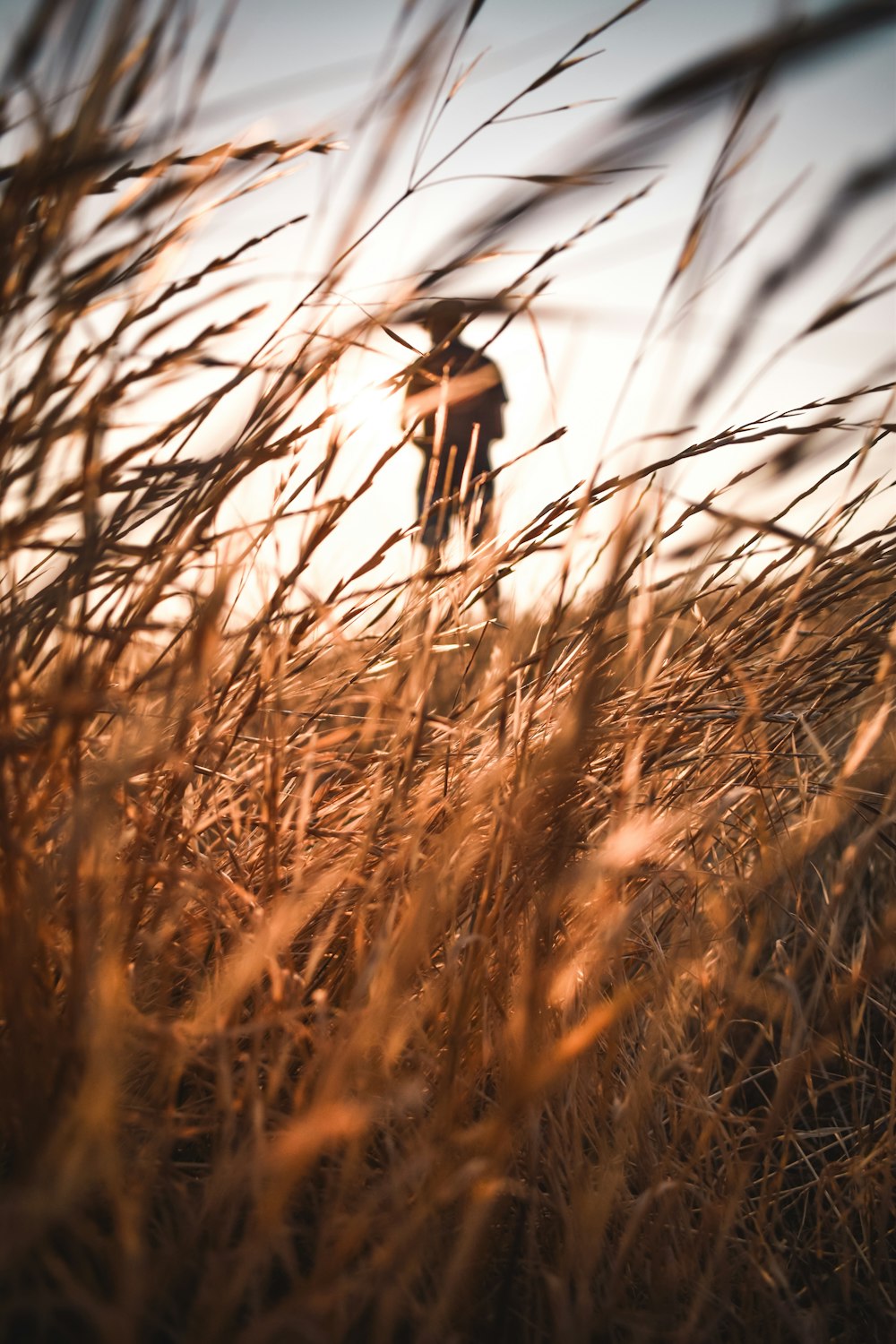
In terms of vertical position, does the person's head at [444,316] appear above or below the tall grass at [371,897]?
above

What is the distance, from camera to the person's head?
0.69 m

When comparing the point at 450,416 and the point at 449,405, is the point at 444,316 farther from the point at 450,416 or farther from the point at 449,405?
the point at 450,416

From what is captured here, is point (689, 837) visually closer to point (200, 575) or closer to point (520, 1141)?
point (520, 1141)

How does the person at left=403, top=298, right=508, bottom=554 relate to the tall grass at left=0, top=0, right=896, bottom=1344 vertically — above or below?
above

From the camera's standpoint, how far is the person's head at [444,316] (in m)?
0.69

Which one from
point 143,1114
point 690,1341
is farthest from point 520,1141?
point 143,1114

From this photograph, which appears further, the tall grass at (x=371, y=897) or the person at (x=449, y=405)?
the person at (x=449, y=405)

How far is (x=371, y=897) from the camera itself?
2.38 ft

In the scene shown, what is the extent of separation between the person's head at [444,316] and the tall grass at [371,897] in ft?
0.08

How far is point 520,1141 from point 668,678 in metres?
0.45

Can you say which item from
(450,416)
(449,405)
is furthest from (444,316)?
(450,416)

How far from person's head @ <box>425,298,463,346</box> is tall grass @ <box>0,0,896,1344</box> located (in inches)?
0.9

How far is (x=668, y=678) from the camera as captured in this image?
86 centimetres

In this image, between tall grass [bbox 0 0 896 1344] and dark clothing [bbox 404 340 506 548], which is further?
dark clothing [bbox 404 340 506 548]
